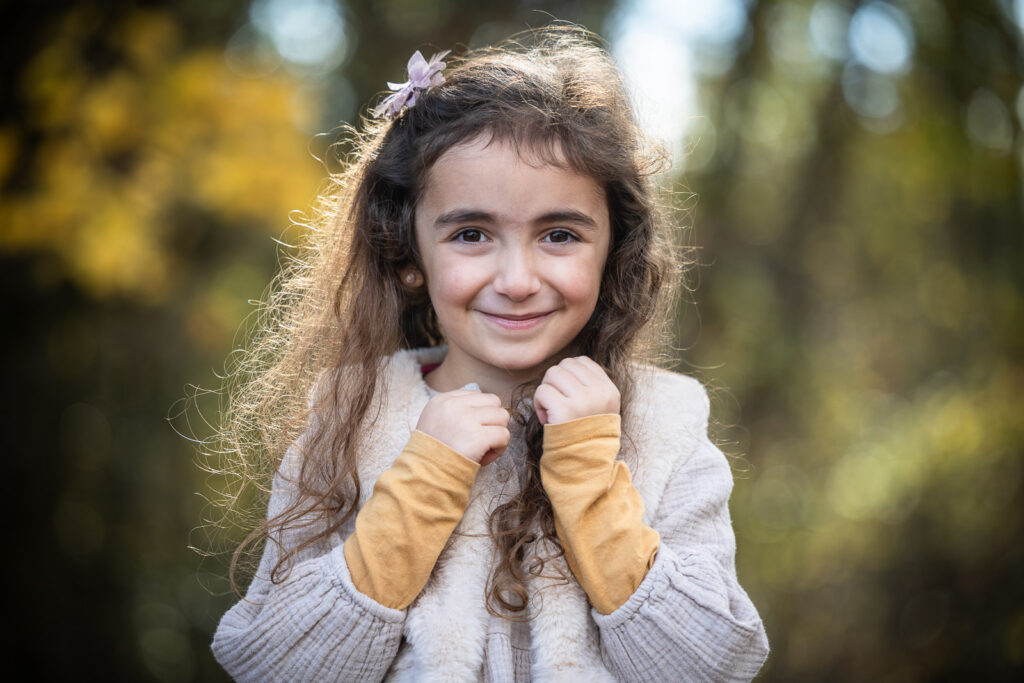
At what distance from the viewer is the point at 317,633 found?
1463 mm

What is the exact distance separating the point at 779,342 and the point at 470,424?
3.15 meters

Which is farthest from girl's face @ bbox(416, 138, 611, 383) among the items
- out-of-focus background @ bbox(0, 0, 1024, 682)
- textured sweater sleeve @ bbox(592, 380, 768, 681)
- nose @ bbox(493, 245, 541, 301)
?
out-of-focus background @ bbox(0, 0, 1024, 682)

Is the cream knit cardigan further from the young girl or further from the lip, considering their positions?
the lip

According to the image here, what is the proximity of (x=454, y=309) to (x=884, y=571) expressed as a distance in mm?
3472

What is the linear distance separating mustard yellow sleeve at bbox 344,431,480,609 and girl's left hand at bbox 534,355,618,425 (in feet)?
0.56

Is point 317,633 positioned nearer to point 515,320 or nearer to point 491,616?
point 491,616

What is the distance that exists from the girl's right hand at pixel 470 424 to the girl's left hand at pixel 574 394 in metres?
0.08

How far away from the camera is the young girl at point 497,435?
57.5 inches

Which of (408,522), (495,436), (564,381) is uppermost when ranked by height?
(564,381)

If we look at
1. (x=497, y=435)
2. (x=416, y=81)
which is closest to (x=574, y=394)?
(x=497, y=435)

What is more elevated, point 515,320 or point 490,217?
point 490,217

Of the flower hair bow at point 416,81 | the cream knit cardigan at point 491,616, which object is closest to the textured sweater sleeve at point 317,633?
the cream knit cardigan at point 491,616

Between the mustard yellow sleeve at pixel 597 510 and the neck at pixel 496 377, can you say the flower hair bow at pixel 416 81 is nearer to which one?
the neck at pixel 496 377

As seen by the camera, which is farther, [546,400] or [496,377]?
[496,377]
